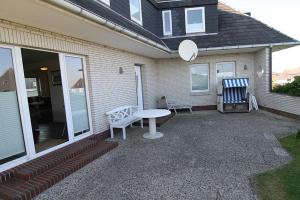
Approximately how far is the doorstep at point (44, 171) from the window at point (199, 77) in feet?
24.7

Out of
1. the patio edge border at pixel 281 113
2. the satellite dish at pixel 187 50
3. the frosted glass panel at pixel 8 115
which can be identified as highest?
the satellite dish at pixel 187 50

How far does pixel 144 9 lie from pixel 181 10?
245 centimetres

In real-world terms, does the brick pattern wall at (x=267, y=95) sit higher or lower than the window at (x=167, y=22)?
lower

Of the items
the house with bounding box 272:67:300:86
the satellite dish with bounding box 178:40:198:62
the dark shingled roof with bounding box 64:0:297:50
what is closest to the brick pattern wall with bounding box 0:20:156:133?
the satellite dish with bounding box 178:40:198:62

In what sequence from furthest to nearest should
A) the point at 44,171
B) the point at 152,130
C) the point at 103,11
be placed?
the point at 152,130 → the point at 103,11 → the point at 44,171

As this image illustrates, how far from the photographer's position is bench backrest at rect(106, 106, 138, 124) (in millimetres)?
6332

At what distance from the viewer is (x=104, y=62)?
6508 mm

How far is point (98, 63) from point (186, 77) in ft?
20.4

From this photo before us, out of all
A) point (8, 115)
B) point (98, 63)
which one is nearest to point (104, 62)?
point (98, 63)

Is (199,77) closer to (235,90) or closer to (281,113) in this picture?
(235,90)

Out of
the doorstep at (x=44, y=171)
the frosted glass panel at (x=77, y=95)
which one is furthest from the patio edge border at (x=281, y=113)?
the frosted glass panel at (x=77, y=95)

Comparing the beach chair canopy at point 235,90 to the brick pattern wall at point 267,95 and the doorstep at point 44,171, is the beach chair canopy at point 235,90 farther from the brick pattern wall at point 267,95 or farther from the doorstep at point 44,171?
the doorstep at point 44,171

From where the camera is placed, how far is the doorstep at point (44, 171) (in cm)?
324

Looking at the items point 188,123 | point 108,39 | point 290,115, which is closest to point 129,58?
point 108,39
